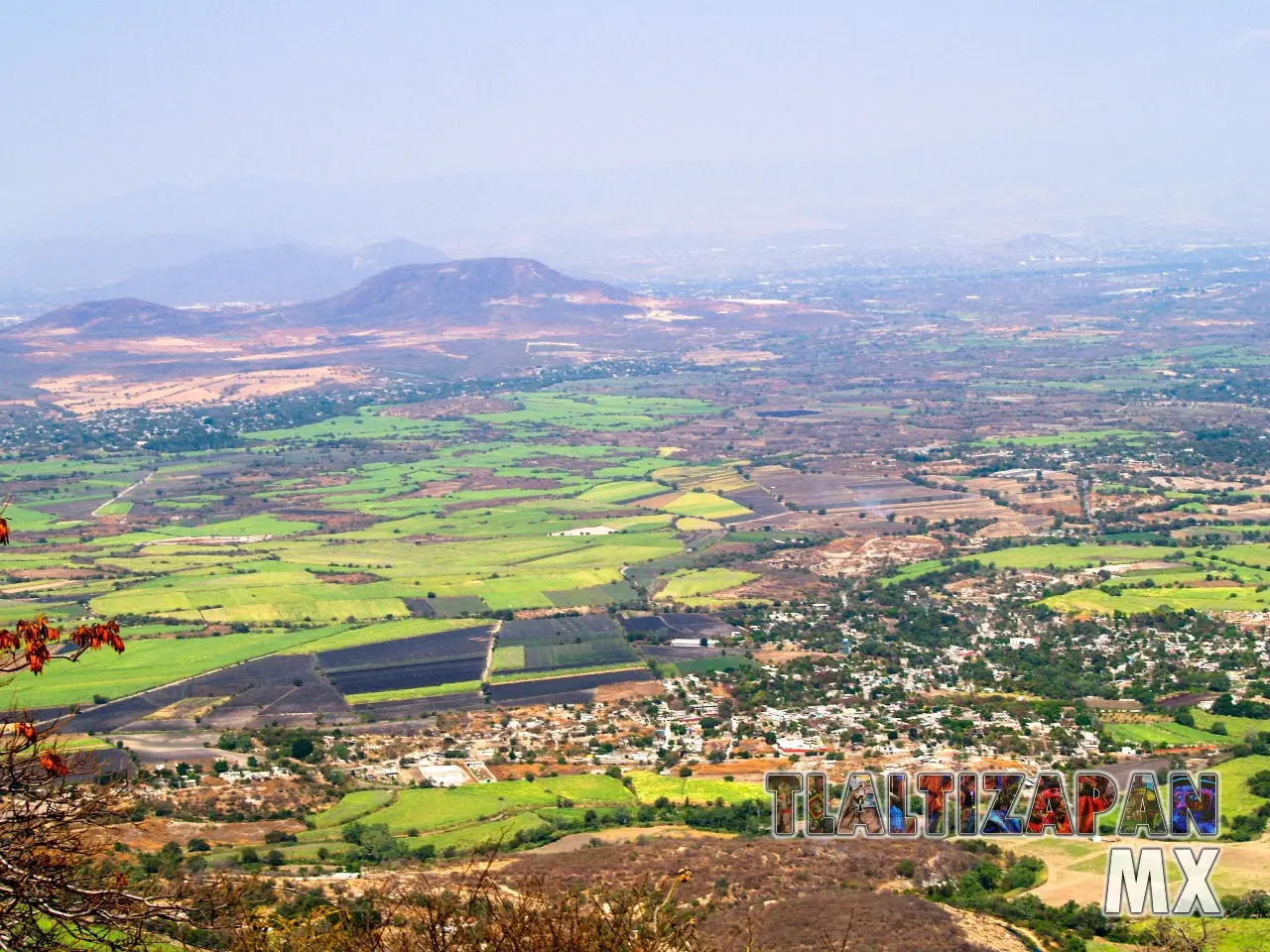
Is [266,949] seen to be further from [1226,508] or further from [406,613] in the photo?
[1226,508]

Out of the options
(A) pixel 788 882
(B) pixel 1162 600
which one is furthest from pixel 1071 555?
(A) pixel 788 882

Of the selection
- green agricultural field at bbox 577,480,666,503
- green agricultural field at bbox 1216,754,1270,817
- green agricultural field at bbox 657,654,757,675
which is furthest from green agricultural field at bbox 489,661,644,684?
green agricultural field at bbox 577,480,666,503

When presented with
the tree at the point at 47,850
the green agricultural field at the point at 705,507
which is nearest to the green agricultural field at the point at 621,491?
the green agricultural field at the point at 705,507

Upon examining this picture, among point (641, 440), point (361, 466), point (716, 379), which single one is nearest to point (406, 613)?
point (361, 466)

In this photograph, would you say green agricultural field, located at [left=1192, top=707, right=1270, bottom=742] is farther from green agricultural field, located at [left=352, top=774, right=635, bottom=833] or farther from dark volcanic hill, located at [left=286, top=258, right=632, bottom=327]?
dark volcanic hill, located at [left=286, top=258, right=632, bottom=327]

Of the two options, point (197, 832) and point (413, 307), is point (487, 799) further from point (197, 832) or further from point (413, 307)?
point (413, 307)

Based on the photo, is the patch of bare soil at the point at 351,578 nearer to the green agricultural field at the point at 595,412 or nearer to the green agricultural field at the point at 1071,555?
the green agricultural field at the point at 1071,555
